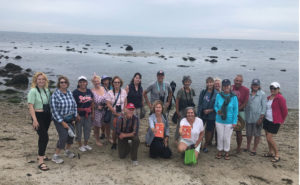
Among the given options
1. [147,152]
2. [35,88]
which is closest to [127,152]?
[147,152]

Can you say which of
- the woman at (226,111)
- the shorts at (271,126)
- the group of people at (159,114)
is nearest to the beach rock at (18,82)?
the group of people at (159,114)

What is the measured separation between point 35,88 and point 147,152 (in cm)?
364

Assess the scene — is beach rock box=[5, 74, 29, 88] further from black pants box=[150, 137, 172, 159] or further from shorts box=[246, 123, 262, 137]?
shorts box=[246, 123, 262, 137]

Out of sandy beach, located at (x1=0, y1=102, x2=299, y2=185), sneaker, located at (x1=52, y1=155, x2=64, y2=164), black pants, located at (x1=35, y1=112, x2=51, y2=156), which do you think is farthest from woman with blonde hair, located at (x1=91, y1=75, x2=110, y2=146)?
black pants, located at (x1=35, y1=112, x2=51, y2=156)

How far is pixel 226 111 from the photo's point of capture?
6324mm

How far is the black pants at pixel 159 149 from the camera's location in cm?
654

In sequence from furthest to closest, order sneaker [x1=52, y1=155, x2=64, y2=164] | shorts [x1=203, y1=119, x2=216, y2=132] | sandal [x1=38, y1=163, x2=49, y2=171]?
1. shorts [x1=203, y1=119, x2=216, y2=132]
2. sneaker [x1=52, y1=155, x2=64, y2=164]
3. sandal [x1=38, y1=163, x2=49, y2=171]

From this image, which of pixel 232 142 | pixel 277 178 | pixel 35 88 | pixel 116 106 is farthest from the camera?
pixel 232 142

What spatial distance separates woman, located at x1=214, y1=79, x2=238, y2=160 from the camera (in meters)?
6.29

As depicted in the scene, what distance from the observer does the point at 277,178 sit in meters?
5.78

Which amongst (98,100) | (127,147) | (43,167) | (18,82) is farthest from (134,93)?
(18,82)

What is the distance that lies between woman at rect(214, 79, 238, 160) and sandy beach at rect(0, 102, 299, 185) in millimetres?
842

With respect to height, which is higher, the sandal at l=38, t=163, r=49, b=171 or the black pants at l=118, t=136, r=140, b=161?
the black pants at l=118, t=136, r=140, b=161

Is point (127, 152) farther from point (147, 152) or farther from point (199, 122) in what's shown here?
point (199, 122)
